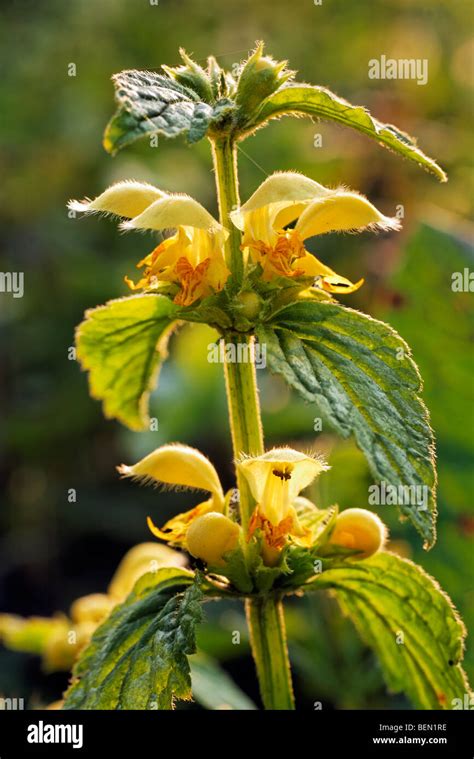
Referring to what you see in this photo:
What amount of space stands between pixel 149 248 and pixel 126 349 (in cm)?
288

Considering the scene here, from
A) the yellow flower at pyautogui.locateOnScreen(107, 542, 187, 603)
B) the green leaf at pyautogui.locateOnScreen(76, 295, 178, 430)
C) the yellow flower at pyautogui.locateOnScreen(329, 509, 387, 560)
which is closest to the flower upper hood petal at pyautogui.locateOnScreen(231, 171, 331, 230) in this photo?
the green leaf at pyautogui.locateOnScreen(76, 295, 178, 430)

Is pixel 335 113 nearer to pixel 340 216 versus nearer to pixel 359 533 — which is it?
pixel 340 216

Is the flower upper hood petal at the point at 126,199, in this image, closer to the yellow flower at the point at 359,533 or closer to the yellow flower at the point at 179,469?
the yellow flower at the point at 179,469

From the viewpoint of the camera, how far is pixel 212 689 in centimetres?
183

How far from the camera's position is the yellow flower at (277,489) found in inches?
45.8

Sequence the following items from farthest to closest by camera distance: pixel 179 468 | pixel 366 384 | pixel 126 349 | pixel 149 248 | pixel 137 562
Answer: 1. pixel 149 248
2. pixel 137 562
3. pixel 126 349
4. pixel 179 468
5. pixel 366 384

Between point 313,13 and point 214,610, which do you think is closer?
point 214,610

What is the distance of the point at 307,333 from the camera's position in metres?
1.12

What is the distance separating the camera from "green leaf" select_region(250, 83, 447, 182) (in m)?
1.07

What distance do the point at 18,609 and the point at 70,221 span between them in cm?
201

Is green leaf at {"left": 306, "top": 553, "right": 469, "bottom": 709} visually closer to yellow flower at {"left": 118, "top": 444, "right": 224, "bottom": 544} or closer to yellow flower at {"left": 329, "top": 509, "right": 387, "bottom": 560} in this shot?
yellow flower at {"left": 329, "top": 509, "right": 387, "bottom": 560}

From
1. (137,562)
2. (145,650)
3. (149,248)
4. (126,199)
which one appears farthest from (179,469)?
(149,248)
